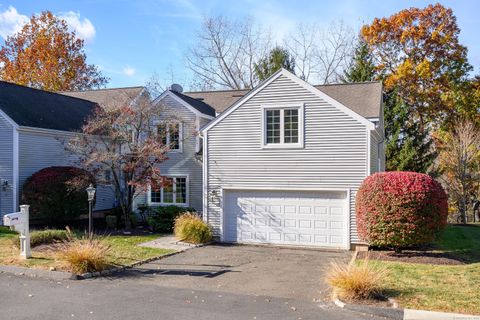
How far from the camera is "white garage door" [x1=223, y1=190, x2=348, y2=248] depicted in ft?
51.7

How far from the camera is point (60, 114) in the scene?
22.7 meters

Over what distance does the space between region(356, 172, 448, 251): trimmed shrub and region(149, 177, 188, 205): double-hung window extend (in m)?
9.47

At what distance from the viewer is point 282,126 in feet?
54.1

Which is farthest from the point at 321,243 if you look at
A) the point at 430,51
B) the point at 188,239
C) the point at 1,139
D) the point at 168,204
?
the point at 430,51

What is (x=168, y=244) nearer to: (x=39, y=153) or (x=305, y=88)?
(x=305, y=88)

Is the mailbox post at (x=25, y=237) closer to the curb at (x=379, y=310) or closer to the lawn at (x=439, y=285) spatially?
the curb at (x=379, y=310)

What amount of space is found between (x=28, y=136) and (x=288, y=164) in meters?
11.7

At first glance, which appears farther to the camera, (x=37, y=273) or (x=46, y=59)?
(x=46, y=59)

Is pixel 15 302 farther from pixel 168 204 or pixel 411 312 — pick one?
pixel 168 204

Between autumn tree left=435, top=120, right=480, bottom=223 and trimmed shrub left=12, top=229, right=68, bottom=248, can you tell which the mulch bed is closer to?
trimmed shrub left=12, top=229, right=68, bottom=248

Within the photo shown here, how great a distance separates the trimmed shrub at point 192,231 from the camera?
16.0m

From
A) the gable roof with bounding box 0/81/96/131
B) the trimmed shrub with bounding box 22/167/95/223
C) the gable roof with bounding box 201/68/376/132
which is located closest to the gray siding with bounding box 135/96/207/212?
the trimmed shrub with bounding box 22/167/95/223

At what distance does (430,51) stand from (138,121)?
22.9 metres

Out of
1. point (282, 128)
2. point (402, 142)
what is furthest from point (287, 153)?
point (402, 142)
